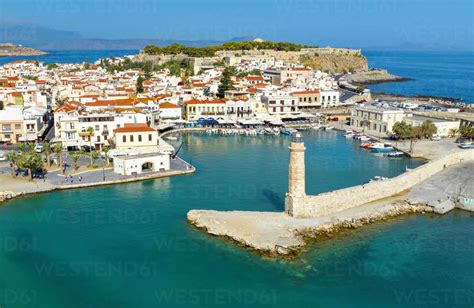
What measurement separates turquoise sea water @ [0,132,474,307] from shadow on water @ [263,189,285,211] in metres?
0.10

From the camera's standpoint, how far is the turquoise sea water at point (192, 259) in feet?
52.7

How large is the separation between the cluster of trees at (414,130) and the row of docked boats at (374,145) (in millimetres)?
1986

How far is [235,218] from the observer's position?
68.0 ft

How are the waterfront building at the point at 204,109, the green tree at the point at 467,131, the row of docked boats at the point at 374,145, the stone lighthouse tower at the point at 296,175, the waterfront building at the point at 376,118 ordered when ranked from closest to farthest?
the stone lighthouse tower at the point at 296,175 → the row of docked boats at the point at 374,145 → the green tree at the point at 467,131 → the waterfront building at the point at 376,118 → the waterfront building at the point at 204,109

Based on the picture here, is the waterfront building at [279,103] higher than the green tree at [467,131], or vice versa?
the waterfront building at [279,103]

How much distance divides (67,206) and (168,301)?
33.0 ft

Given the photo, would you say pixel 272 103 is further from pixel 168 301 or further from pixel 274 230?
pixel 168 301

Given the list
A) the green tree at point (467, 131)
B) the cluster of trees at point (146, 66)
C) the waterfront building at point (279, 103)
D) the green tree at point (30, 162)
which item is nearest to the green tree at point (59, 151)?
the green tree at point (30, 162)

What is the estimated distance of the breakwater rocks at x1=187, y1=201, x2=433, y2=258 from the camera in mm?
18703

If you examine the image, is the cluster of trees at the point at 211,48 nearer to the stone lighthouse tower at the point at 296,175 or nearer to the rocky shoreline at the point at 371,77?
the rocky shoreline at the point at 371,77

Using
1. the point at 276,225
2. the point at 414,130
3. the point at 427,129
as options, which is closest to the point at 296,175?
the point at 276,225

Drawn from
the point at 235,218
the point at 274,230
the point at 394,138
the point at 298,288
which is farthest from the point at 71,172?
the point at 394,138

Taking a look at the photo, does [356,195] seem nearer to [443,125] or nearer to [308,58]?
[443,125]

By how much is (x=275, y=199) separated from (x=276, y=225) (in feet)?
15.7
